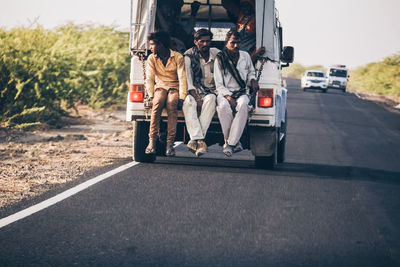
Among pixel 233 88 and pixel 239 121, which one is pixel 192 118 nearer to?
pixel 239 121

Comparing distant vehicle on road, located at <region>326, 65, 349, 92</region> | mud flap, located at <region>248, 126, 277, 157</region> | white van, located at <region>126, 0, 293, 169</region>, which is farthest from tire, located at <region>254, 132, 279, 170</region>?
distant vehicle on road, located at <region>326, 65, 349, 92</region>

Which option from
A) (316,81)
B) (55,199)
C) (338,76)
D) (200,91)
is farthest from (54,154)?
(338,76)

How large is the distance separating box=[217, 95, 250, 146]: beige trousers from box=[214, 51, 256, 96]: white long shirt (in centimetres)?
21

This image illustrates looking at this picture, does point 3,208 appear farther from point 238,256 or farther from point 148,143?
point 148,143

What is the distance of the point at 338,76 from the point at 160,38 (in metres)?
46.4

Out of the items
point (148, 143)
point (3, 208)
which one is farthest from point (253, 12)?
point (3, 208)

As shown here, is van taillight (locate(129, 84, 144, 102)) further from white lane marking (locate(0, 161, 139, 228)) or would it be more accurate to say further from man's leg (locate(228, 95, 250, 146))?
man's leg (locate(228, 95, 250, 146))

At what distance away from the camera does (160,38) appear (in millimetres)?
9641

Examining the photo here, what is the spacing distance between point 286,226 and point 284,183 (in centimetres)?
278

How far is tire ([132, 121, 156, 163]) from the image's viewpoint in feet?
33.3

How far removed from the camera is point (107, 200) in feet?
23.9

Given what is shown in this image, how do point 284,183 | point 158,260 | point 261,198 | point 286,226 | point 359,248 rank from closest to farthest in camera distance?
point 158,260 → point 359,248 → point 286,226 → point 261,198 → point 284,183

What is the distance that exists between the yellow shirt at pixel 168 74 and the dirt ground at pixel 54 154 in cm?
160

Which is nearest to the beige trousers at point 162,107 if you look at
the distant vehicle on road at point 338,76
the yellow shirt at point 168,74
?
the yellow shirt at point 168,74
